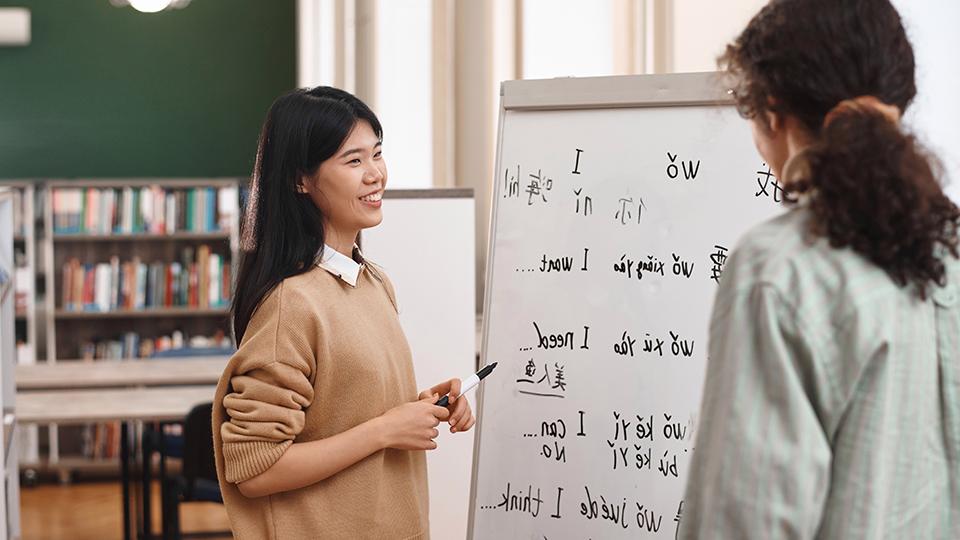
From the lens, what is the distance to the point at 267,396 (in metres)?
1.61

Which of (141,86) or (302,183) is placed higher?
(141,86)

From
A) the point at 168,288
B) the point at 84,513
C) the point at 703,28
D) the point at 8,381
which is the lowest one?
the point at 84,513

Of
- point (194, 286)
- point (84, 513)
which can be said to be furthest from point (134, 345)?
point (84, 513)

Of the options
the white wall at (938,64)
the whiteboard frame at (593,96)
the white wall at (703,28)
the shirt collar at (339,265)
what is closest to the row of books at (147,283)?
the white wall at (703,28)

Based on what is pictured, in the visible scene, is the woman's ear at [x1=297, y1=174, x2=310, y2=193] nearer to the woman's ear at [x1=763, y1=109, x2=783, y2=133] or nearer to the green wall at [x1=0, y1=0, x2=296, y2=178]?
the woman's ear at [x1=763, y1=109, x2=783, y2=133]

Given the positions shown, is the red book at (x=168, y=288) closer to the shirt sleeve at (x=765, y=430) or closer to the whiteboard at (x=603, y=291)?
the whiteboard at (x=603, y=291)

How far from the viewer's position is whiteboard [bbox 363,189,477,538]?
290cm

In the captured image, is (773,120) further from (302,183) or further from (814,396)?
(302,183)

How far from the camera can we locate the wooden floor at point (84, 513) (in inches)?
224

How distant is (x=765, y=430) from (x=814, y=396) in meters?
0.06

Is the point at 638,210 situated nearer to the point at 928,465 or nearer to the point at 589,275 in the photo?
the point at 589,275

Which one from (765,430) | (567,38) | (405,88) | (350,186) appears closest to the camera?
(765,430)

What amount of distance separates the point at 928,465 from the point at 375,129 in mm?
1060

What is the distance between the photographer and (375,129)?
1818mm
